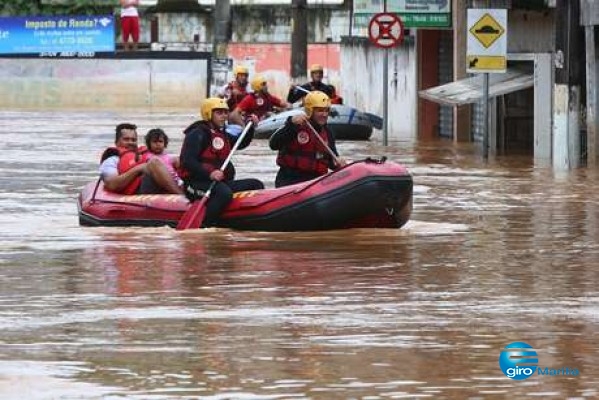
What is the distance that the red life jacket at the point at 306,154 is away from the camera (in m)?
19.1

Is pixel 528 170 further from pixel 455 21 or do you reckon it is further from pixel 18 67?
pixel 18 67

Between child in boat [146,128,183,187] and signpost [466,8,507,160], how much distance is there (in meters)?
12.1

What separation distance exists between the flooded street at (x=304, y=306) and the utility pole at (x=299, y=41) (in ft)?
87.7

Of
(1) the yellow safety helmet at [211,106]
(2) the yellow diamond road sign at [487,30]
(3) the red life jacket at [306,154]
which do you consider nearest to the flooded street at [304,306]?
(3) the red life jacket at [306,154]

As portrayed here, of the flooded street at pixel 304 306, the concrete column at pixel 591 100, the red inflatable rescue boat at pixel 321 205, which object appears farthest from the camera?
the concrete column at pixel 591 100

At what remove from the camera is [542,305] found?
13211 mm

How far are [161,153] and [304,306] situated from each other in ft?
22.4

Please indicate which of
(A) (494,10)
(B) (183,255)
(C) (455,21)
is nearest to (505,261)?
(B) (183,255)

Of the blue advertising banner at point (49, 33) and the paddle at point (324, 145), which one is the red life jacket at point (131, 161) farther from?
the blue advertising banner at point (49, 33)

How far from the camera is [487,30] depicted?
3145cm

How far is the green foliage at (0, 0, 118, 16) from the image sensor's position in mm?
60938

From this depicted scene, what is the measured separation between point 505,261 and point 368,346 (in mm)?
5127

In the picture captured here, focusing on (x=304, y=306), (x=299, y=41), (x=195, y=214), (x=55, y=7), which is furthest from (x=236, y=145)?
(x=55, y=7)

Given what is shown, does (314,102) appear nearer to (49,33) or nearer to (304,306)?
(304,306)
